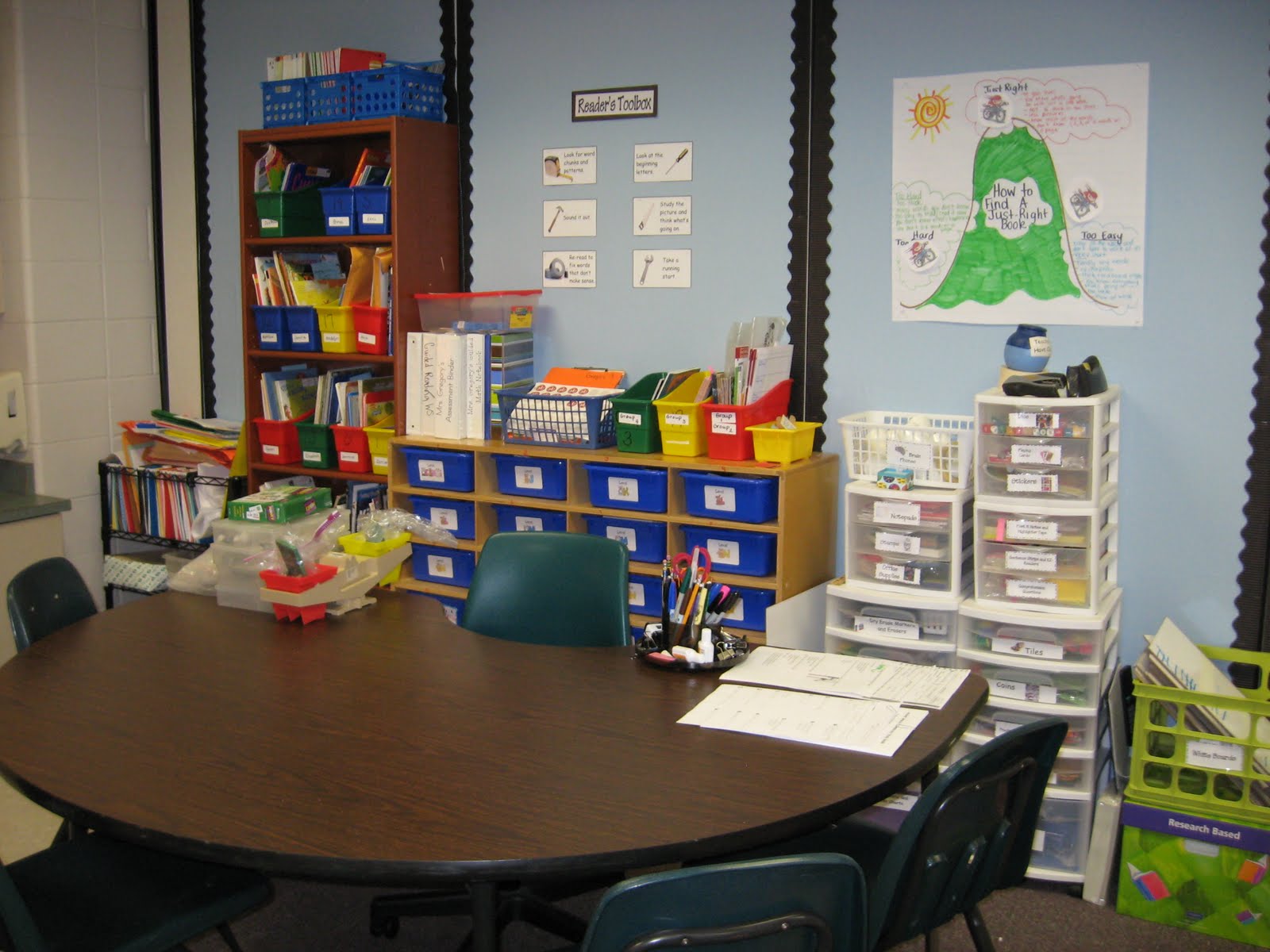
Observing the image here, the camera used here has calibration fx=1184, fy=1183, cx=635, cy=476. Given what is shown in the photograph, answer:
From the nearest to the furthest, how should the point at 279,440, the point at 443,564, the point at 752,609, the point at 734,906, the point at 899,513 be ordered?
the point at 734,906 < the point at 899,513 < the point at 752,609 < the point at 443,564 < the point at 279,440

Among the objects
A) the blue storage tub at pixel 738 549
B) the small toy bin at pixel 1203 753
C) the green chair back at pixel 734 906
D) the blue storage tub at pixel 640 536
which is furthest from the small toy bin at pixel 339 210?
the green chair back at pixel 734 906

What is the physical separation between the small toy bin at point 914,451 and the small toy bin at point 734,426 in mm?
240

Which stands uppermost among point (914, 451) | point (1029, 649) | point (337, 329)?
point (337, 329)

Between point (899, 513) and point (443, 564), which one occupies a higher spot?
point (899, 513)

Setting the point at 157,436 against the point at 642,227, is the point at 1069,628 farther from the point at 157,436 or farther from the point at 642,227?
the point at 157,436

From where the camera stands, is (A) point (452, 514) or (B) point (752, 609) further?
(A) point (452, 514)

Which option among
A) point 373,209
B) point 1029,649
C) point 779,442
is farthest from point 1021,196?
point 373,209

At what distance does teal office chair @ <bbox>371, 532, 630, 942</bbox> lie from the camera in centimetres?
266

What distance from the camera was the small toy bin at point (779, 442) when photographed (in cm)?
323

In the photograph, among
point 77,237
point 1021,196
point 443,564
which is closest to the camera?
point 1021,196

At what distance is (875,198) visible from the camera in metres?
3.40

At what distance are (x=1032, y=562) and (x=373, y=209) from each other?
2358 millimetres

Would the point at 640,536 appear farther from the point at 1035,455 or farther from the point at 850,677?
the point at 850,677

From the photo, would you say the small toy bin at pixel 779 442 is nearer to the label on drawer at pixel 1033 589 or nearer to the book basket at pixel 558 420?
the book basket at pixel 558 420
